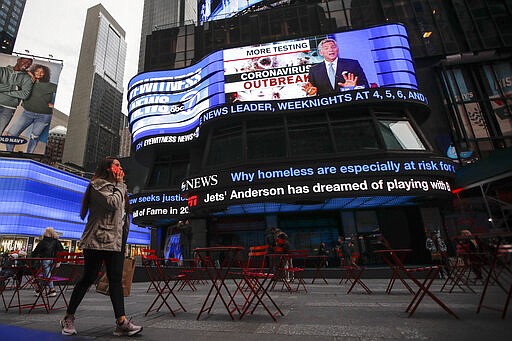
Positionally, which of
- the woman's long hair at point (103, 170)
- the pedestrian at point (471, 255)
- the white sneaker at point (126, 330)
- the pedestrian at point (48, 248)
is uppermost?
the woman's long hair at point (103, 170)

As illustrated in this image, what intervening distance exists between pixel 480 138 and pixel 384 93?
11.0 metres

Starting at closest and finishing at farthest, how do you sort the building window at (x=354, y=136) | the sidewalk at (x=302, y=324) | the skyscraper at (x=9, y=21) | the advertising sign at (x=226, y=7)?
the sidewalk at (x=302, y=324)
the building window at (x=354, y=136)
the advertising sign at (x=226, y=7)
the skyscraper at (x=9, y=21)

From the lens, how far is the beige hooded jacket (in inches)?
126

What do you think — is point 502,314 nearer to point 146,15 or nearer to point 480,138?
point 480,138

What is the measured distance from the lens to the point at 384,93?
49.3ft

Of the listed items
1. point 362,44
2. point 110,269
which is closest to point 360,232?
point 362,44

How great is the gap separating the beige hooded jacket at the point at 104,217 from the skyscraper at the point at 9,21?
151 m

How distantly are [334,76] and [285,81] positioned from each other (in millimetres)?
3234

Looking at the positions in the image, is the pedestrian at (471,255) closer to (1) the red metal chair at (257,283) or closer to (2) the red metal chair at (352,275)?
(2) the red metal chair at (352,275)

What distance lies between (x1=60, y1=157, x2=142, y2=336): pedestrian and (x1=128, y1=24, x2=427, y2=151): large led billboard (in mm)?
12804

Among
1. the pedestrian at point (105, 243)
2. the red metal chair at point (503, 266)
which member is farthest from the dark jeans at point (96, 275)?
the red metal chair at point (503, 266)

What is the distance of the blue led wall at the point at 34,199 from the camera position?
182 feet

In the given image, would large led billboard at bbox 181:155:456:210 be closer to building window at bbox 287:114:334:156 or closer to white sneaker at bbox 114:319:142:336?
building window at bbox 287:114:334:156

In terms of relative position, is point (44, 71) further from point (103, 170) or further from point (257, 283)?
point (257, 283)
